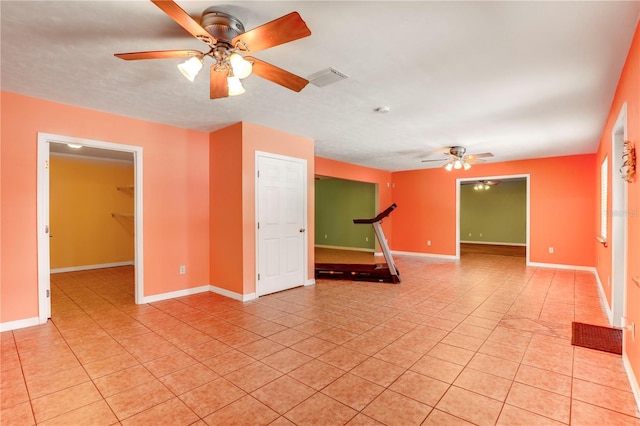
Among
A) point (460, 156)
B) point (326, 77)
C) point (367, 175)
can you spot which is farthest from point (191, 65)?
point (367, 175)

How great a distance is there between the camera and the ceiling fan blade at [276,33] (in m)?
1.58

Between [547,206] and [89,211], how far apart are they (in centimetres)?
1000

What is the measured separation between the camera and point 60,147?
221 inches

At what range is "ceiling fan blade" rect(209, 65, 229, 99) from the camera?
2205 mm

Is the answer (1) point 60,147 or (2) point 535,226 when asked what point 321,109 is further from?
(2) point 535,226

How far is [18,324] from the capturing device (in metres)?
3.26

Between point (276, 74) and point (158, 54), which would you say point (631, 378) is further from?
point (158, 54)

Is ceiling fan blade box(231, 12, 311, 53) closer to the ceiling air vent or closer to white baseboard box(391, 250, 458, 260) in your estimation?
the ceiling air vent

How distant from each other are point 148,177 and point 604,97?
18.0 ft

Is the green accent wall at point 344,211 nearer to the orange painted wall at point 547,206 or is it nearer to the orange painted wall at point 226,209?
the orange painted wall at point 547,206

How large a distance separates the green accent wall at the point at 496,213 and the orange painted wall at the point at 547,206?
4.06m

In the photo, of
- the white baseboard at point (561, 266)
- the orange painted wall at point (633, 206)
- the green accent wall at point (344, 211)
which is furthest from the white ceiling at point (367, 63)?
the green accent wall at point (344, 211)

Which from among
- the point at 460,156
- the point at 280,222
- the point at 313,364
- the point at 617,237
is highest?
the point at 460,156

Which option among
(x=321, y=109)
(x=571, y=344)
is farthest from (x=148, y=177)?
(x=571, y=344)
